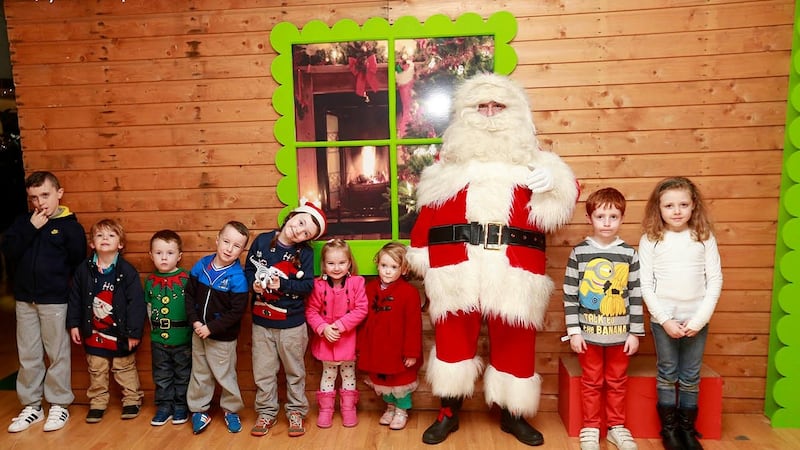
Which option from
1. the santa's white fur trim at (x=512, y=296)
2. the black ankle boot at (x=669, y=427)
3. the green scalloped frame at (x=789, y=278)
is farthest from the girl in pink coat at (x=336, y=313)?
the green scalloped frame at (x=789, y=278)

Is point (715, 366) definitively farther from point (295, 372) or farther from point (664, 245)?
point (295, 372)

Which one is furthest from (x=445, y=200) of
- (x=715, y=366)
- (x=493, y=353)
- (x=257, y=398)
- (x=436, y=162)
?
(x=715, y=366)

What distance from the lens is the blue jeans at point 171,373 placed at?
272 cm

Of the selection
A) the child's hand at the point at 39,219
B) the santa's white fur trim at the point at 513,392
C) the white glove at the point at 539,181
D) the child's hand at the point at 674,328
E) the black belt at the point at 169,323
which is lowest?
the santa's white fur trim at the point at 513,392

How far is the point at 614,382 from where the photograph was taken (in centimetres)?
240

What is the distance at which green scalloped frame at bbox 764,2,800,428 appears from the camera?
244cm

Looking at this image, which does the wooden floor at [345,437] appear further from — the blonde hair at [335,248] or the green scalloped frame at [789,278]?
the blonde hair at [335,248]

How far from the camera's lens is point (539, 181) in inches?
88.9

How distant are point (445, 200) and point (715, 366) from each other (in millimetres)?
1619

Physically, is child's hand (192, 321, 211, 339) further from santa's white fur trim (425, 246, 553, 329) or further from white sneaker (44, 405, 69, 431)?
santa's white fur trim (425, 246, 553, 329)

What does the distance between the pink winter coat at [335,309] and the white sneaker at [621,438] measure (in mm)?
1242

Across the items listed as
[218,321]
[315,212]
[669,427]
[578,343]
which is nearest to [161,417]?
[218,321]

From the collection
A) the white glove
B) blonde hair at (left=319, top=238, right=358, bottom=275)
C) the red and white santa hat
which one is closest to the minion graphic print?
the white glove

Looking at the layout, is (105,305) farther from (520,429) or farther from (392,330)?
(520,429)
